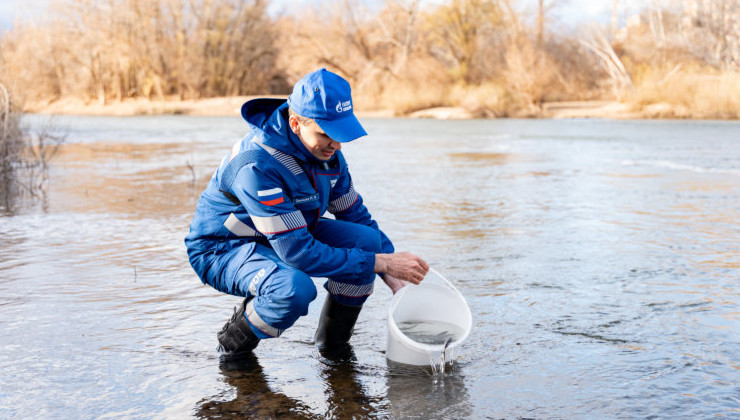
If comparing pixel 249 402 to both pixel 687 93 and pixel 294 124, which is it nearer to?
pixel 294 124

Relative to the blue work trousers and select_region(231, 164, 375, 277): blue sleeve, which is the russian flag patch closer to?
select_region(231, 164, 375, 277): blue sleeve

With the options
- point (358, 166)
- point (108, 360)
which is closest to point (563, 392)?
point (108, 360)

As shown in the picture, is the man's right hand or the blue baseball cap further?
the man's right hand

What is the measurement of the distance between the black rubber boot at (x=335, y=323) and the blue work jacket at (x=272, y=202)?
355 millimetres

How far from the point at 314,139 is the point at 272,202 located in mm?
322

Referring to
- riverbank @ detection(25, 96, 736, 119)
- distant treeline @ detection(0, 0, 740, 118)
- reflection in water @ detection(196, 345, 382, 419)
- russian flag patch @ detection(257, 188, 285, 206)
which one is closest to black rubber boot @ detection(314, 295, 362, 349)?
reflection in water @ detection(196, 345, 382, 419)

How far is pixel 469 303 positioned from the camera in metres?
4.82

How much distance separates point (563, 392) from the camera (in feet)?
11.0

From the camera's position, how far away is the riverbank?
107 feet

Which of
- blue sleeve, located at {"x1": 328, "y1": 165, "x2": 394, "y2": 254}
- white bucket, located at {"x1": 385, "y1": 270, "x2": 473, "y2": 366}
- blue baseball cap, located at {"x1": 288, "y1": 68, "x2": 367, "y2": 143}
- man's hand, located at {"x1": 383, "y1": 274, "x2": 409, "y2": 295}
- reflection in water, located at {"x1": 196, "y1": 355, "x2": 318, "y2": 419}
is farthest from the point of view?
blue sleeve, located at {"x1": 328, "y1": 165, "x2": 394, "y2": 254}

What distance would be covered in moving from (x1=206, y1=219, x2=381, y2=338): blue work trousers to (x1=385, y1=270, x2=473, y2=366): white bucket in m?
0.26

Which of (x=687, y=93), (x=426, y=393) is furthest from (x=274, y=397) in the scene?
(x=687, y=93)

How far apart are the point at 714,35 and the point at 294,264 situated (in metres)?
36.9

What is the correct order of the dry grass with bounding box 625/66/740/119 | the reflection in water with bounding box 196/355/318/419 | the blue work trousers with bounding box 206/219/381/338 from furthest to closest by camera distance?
1. the dry grass with bounding box 625/66/740/119
2. the blue work trousers with bounding box 206/219/381/338
3. the reflection in water with bounding box 196/355/318/419
